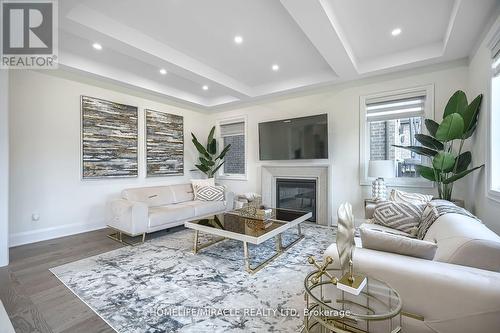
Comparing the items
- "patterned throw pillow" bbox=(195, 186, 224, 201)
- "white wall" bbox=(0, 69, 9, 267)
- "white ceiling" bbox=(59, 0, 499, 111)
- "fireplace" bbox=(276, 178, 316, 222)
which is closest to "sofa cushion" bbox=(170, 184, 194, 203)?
"patterned throw pillow" bbox=(195, 186, 224, 201)

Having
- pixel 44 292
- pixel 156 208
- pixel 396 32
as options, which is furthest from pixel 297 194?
pixel 44 292

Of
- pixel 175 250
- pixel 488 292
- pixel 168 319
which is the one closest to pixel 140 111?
pixel 175 250

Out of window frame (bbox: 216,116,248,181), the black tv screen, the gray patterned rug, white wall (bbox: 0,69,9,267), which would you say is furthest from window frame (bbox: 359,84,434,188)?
white wall (bbox: 0,69,9,267)

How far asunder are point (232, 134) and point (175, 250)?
349 cm

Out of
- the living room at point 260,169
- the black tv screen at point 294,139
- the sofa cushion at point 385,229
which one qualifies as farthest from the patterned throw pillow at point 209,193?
the sofa cushion at point 385,229

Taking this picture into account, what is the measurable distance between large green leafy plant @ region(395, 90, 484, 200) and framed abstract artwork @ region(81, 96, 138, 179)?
16.5ft

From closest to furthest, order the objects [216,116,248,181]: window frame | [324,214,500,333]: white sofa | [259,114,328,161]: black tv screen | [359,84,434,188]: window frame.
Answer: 1. [324,214,500,333]: white sofa
2. [359,84,434,188]: window frame
3. [259,114,328,161]: black tv screen
4. [216,116,248,181]: window frame

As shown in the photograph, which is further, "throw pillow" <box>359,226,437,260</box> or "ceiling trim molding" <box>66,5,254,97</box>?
"ceiling trim molding" <box>66,5,254,97</box>

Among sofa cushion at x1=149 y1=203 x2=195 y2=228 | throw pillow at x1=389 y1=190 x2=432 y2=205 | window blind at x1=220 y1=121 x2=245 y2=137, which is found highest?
window blind at x1=220 y1=121 x2=245 y2=137

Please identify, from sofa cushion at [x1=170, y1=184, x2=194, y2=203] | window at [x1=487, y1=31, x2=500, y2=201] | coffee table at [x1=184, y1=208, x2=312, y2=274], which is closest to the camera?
window at [x1=487, y1=31, x2=500, y2=201]

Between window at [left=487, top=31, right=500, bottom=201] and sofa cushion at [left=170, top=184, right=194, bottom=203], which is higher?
window at [left=487, top=31, right=500, bottom=201]

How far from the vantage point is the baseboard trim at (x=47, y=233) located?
3275mm

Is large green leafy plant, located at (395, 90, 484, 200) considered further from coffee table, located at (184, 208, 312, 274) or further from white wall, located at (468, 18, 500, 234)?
coffee table, located at (184, 208, 312, 274)

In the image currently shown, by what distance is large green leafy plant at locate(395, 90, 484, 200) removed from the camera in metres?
2.73
